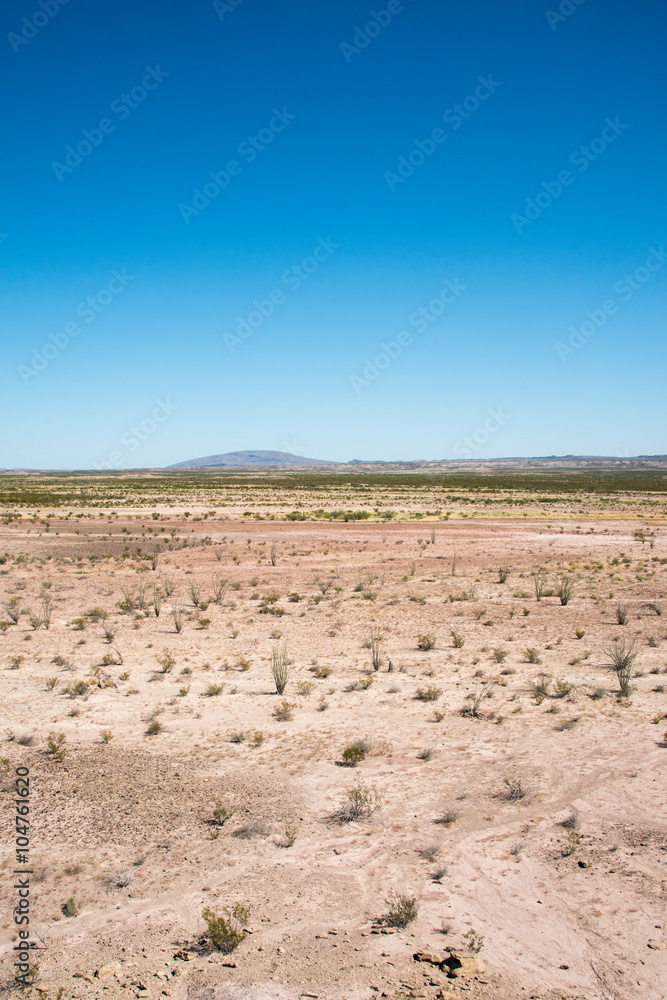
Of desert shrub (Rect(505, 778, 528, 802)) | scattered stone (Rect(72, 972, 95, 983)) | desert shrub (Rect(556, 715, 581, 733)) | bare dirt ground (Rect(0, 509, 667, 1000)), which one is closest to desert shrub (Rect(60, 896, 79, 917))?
bare dirt ground (Rect(0, 509, 667, 1000))

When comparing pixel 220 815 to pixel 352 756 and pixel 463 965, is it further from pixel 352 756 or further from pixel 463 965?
pixel 463 965

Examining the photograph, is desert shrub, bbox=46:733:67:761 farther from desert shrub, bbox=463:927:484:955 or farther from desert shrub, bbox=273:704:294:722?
desert shrub, bbox=463:927:484:955

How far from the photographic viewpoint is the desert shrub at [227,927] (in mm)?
4461

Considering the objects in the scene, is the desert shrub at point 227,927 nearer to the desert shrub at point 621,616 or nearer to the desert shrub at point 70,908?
the desert shrub at point 70,908

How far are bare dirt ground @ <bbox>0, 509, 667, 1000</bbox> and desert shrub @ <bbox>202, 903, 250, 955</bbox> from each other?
81 mm

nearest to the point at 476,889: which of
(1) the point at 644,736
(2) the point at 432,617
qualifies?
(1) the point at 644,736

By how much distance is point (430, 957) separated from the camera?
175 inches

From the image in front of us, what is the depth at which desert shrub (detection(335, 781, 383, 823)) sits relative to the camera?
639cm

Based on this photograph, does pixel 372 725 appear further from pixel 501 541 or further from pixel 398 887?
pixel 501 541

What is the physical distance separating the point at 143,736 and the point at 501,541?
27650mm

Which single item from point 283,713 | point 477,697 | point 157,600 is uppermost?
point 157,600

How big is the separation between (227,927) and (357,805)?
211cm

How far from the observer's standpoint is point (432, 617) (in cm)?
1597

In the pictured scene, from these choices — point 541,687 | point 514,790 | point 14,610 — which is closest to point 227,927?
point 514,790
